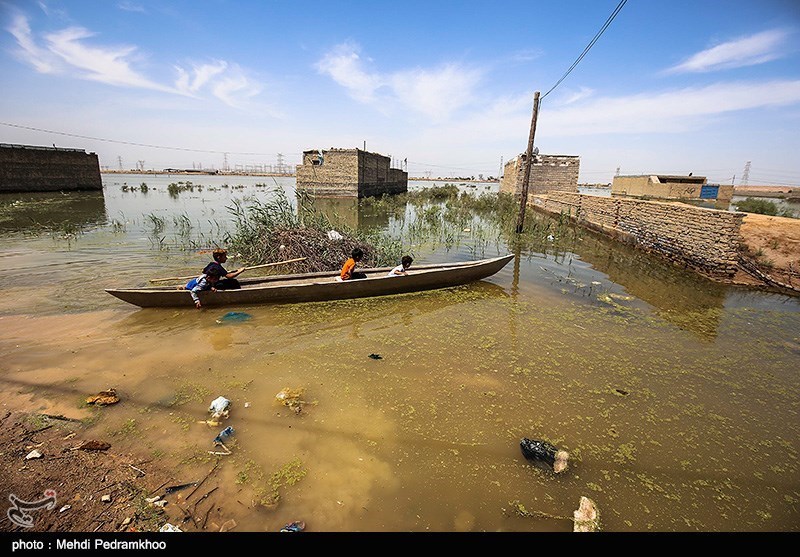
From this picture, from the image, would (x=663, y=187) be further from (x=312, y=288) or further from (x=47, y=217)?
(x=47, y=217)

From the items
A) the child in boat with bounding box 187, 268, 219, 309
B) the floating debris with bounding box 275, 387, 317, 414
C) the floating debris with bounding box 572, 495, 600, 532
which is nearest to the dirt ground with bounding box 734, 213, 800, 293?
the floating debris with bounding box 572, 495, 600, 532

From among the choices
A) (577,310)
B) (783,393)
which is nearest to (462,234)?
(577,310)

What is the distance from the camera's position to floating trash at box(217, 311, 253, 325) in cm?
523

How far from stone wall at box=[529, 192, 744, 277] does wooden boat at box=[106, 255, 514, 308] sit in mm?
5315

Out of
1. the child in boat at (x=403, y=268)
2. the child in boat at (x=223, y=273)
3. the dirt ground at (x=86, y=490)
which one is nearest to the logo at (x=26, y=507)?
the dirt ground at (x=86, y=490)

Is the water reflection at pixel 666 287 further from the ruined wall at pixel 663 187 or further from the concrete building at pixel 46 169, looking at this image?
the concrete building at pixel 46 169

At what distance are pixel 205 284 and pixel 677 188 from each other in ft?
92.7

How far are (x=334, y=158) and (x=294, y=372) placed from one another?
73.1 ft

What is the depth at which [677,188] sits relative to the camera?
22.6 meters

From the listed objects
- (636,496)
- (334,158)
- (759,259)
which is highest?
(334,158)

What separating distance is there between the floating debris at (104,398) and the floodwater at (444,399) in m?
0.07

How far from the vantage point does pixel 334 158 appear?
23.8 metres
